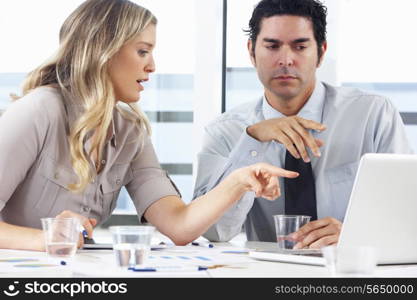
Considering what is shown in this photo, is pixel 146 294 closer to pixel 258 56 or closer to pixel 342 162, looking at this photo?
pixel 342 162

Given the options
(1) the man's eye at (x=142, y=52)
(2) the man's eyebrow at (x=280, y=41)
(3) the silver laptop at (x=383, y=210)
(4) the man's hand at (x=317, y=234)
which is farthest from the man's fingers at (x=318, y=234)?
(2) the man's eyebrow at (x=280, y=41)

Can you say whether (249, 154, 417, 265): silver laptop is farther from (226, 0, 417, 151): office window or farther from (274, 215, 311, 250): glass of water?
(226, 0, 417, 151): office window

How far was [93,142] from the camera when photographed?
2.12 metres

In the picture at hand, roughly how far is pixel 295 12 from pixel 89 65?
1010mm

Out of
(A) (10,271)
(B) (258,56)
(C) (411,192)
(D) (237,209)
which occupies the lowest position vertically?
(D) (237,209)

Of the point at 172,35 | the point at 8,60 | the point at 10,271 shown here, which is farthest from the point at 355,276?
the point at 8,60

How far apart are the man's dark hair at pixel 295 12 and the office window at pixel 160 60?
87 cm

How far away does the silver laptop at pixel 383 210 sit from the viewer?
1.40 m

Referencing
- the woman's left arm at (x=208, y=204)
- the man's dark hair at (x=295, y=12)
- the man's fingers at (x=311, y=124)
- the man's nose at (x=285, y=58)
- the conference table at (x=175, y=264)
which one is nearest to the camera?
the conference table at (x=175, y=264)

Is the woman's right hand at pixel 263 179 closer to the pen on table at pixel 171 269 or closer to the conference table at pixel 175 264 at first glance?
the conference table at pixel 175 264

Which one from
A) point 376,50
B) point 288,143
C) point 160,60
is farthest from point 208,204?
point 376,50

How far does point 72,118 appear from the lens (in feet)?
6.99

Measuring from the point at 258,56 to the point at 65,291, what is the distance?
1.83m

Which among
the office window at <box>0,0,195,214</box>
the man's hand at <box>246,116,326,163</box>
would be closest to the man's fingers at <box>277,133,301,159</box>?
the man's hand at <box>246,116,326,163</box>
